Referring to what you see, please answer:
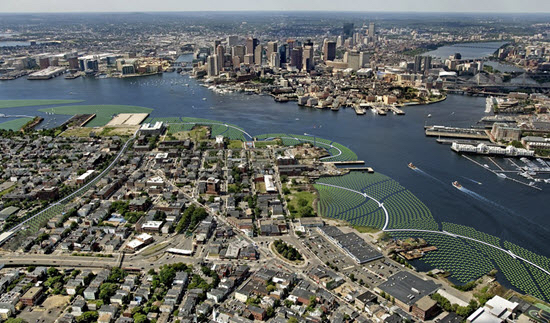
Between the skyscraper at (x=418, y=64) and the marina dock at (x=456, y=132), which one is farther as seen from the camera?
the skyscraper at (x=418, y=64)

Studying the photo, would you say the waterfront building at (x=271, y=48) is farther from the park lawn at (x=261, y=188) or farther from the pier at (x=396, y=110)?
the park lawn at (x=261, y=188)

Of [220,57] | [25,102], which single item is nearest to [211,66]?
[220,57]

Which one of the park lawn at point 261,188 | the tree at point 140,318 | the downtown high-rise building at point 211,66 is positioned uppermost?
the downtown high-rise building at point 211,66

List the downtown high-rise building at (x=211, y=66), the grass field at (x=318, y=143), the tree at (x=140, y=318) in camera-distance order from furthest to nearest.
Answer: the downtown high-rise building at (x=211, y=66)
the grass field at (x=318, y=143)
the tree at (x=140, y=318)

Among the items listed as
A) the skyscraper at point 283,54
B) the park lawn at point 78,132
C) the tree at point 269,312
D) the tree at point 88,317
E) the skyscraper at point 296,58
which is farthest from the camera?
the skyscraper at point 283,54

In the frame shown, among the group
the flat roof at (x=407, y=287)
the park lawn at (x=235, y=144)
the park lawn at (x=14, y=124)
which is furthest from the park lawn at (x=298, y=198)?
the park lawn at (x=14, y=124)

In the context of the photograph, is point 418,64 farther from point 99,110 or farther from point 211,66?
point 99,110

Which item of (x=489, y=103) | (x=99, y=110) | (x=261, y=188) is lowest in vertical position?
(x=261, y=188)

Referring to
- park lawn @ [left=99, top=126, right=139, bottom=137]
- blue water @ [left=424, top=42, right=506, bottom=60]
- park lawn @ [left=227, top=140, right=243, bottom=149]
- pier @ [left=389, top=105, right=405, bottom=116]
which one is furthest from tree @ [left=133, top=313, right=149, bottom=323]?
blue water @ [left=424, top=42, right=506, bottom=60]

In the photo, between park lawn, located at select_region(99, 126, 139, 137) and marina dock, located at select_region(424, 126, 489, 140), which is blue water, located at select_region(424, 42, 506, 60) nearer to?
marina dock, located at select_region(424, 126, 489, 140)

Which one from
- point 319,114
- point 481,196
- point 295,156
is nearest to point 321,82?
point 319,114
